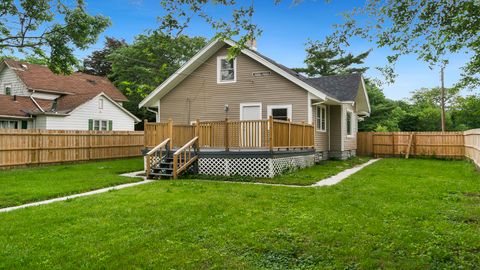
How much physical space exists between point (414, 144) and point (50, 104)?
2255 cm

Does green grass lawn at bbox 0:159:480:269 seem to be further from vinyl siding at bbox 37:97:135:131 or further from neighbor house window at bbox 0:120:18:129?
neighbor house window at bbox 0:120:18:129

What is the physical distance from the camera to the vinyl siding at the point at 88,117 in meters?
21.6

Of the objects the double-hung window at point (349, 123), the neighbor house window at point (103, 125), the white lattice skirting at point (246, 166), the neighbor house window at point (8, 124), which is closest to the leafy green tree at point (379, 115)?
the double-hung window at point (349, 123)

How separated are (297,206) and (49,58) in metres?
5.86

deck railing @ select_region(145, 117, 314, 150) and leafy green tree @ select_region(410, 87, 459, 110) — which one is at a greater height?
leafy green tree @ select_region(410, 87, 459, 110)

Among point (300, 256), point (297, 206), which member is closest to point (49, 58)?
point (297, 206)

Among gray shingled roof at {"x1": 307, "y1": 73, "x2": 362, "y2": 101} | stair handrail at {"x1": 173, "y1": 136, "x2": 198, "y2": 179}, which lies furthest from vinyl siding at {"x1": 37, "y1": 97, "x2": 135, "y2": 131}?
gray shingled roof at {"x1": 307, "y1": 73, "x2": 362, "y2": 101}

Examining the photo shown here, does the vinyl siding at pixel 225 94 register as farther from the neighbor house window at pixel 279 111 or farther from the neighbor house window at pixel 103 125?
the neighbor house window at pixel 103 125

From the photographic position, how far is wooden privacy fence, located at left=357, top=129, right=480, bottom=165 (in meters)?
19.4

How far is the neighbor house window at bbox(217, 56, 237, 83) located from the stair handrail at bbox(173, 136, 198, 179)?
4.68 meters

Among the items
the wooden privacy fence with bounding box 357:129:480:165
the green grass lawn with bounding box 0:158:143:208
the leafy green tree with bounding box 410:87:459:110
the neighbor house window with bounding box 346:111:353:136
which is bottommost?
the green grass lawn with bounding box 0:158:143:208

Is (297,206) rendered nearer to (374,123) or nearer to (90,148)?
(90,148)

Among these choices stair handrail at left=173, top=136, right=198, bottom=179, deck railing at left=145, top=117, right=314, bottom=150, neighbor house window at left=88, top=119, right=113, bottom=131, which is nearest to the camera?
stair handrail at left=173, top=136, right=198, bottom=179

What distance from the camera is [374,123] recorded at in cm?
3525
